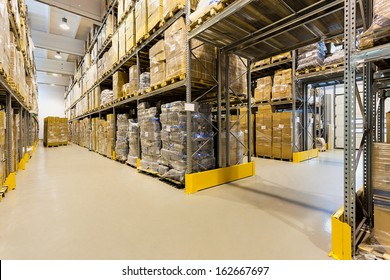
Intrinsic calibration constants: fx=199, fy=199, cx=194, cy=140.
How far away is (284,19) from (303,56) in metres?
4.35

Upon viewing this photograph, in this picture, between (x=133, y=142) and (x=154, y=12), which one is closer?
(x=154, y=12)

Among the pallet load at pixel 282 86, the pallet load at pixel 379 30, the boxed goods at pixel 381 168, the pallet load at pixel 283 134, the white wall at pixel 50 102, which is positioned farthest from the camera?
the white wall at pixel 50 102

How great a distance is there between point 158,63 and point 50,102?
63.6ft

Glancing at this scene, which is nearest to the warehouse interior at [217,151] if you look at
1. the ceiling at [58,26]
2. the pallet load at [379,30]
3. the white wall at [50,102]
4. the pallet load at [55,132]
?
the pallet load at [379,30]

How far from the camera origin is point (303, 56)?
650cm

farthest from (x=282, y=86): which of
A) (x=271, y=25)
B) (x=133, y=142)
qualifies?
(x=133, y=142)

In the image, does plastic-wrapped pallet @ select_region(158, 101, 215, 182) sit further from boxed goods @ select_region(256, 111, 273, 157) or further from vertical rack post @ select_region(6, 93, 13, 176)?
boxed goods @ select_region(256, 111, 273, 157)

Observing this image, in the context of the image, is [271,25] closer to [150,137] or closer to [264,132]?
[150,137]

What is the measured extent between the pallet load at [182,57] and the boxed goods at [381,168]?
270 centimetres

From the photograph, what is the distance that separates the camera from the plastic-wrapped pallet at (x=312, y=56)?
20.3 ft

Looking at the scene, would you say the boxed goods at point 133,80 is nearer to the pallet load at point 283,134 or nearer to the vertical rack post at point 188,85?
the vertical rack post at point 188,85

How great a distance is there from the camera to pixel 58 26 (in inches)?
422
